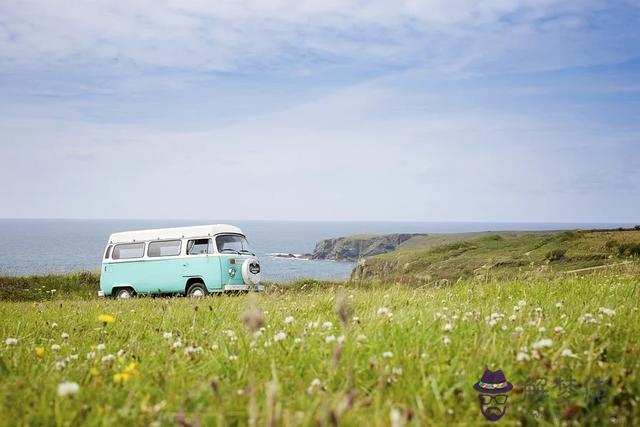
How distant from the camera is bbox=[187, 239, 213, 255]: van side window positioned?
863 inches

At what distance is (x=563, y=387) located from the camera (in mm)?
3705

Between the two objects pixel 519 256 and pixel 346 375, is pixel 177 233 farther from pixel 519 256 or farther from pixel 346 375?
pixel 346 375

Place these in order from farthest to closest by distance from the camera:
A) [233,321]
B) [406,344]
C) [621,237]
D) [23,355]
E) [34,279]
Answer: [34,279] → [621,237] → [233,321] → [23,355] → [406,344]

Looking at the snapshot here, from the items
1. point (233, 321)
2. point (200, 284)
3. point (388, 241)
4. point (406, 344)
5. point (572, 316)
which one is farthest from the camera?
point (388, 241)

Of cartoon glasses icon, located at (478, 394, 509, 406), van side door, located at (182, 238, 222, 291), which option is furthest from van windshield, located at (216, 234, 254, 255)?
cartoon glasses icon, located at (478, 394, 509, 406)

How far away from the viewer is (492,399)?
353 cm

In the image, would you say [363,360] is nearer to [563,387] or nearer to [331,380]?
[331,380]

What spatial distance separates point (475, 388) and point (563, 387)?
2.03ft

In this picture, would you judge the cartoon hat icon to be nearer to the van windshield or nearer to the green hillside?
the green hillside

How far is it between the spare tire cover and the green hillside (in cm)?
442

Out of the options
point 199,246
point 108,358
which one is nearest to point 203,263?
point 199,246

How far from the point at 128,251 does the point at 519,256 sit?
2132cm

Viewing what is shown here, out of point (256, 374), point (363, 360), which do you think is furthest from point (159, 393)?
point (363, 360)

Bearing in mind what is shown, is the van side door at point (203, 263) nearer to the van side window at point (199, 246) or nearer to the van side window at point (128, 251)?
the van side window at point (199, 246)
